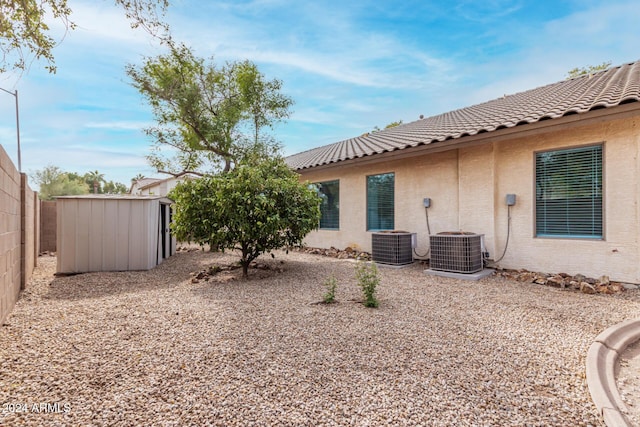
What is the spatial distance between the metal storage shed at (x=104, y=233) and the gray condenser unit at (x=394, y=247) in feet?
17.3

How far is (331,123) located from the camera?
14281mm

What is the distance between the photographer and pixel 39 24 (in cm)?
500

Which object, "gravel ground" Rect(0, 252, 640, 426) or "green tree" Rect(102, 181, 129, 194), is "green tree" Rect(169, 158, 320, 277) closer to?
"gravel ground" Rect(0, 252, 640, 426)

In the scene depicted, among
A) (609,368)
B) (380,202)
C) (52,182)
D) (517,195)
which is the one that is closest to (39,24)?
(380,202)

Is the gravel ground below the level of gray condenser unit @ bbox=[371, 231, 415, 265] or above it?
below

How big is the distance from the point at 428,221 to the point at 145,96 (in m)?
9.74

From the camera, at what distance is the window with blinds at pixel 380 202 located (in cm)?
838

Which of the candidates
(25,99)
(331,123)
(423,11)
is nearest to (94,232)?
(25,99)

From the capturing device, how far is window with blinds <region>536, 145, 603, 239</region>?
5285 millimetres

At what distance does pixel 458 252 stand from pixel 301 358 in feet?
14.7

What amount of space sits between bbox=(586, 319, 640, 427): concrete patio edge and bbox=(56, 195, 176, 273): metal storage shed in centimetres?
750

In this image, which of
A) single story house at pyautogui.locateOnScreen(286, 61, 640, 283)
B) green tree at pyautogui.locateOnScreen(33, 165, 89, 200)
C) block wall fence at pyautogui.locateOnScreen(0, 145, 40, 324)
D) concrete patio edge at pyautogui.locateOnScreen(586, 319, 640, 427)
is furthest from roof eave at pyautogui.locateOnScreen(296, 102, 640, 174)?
green tree at pyautogui.locateOnScreen(33, 165, 89, 200)

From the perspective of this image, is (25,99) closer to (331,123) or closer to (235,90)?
(235,90)

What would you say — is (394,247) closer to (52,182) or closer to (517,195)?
(517,195)
